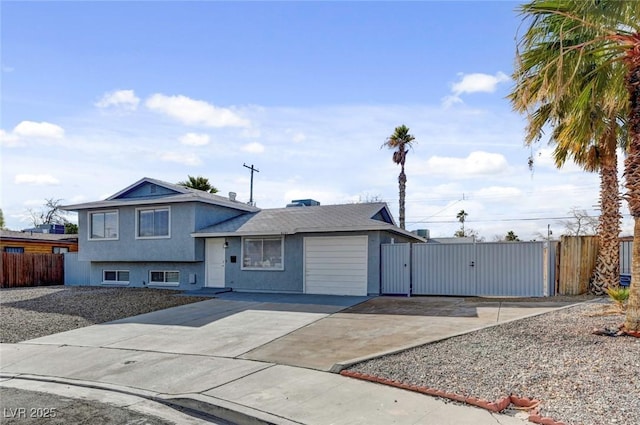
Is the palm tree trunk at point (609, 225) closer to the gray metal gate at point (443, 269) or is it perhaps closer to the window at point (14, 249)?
the gray metal gate at point (443, 269)

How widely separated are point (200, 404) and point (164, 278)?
1472 centimetres

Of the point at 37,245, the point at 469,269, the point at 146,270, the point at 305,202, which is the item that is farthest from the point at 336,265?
the point at 37,245

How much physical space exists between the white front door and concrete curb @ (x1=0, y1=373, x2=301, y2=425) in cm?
1107

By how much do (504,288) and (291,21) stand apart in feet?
33.8

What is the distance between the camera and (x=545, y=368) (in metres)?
6.16

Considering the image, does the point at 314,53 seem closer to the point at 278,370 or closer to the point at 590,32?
the point at 590,32

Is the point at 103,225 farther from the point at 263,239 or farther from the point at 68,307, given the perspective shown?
the point at 263,239

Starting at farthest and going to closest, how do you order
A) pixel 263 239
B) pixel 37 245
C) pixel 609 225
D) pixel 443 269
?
pixel 37 245 → pixel 263 239 → pixel 443 269 → pixel 609 225

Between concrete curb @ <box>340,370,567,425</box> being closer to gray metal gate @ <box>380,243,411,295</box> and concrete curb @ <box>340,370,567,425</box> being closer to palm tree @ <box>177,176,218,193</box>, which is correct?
gray metal gate @ <box>380,243,411,295</box>

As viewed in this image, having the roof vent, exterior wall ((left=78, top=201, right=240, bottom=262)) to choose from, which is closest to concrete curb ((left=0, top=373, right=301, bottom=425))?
exterior wall ((left=78, top=201, right=240, bottom=262))

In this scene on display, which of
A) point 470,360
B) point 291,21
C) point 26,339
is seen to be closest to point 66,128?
point 26,339

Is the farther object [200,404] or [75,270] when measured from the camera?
[75,270]

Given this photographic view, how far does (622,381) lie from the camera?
5.40 m

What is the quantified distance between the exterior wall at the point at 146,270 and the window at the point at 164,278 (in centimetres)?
12
